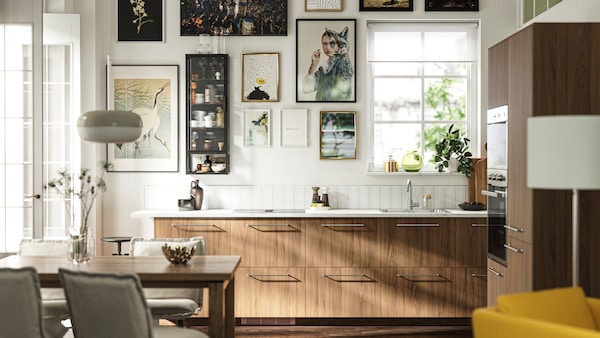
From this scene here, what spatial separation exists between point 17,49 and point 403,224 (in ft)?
10.8

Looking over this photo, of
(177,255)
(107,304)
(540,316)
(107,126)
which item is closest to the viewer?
(540,316)

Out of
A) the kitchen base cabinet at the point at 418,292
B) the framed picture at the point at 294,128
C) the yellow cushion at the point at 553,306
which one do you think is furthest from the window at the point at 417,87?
the yellow cushion at the point at 553,306

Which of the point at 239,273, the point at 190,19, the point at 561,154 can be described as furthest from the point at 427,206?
the point at 561,154

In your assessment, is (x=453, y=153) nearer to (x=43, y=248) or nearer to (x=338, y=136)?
(x=338, y=136)

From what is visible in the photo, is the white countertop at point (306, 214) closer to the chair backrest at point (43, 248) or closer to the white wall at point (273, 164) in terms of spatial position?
the white wall at point (273, 164)

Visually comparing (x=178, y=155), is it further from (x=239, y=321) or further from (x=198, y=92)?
(x=239, y=321)

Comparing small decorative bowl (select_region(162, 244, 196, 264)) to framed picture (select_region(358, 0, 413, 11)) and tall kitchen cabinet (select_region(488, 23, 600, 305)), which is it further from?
framed picture (select_region(358, 0, 413, 11))

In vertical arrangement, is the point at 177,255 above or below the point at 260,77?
below

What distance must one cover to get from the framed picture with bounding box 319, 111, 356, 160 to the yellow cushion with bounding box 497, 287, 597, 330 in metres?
3.30

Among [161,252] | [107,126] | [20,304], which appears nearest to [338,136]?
[161,252]

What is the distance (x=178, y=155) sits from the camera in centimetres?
672

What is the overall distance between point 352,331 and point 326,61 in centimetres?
230

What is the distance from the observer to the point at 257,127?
6.73m

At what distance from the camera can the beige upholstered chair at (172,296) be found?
475cm
